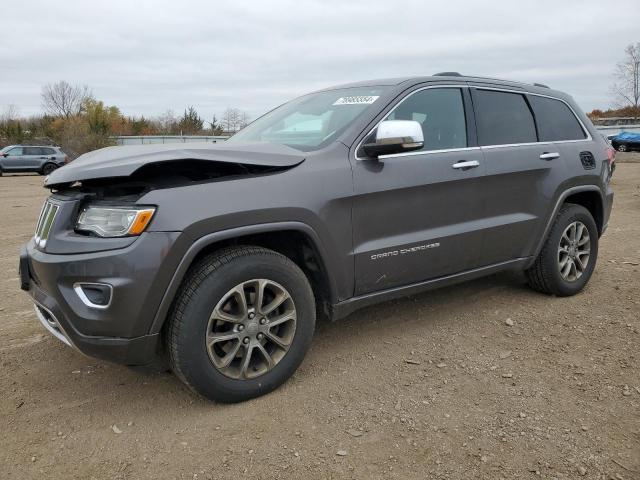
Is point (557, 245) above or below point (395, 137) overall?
below

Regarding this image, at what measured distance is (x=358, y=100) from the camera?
355 centimetres

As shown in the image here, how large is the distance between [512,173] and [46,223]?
3115 millimetres

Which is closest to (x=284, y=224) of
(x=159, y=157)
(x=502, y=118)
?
(x=159, y=157)

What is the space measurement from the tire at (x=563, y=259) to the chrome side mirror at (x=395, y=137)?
1.90 m

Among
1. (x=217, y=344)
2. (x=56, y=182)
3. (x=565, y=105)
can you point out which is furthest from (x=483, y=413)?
(x=565, y=105)

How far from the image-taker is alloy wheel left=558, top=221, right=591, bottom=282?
4.54 meters

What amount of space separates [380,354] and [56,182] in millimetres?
2207

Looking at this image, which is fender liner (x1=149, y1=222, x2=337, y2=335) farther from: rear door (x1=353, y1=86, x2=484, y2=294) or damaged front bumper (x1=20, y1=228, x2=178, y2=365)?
rear door (x1=353, y1=86, x2=484, y2=294)

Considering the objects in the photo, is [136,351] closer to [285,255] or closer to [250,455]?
[250,455]

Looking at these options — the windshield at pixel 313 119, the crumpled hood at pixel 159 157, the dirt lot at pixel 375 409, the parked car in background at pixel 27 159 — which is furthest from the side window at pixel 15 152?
the crumpled hood at pixel 159 157

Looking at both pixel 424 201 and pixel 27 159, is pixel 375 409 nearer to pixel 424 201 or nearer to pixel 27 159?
pixel 424 201

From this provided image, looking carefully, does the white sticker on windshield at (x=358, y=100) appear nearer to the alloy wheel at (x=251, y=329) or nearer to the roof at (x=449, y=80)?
the roof at (x=449, y=80)

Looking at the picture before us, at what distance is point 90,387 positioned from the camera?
3.14m

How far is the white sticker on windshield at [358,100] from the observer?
11.4 feet
